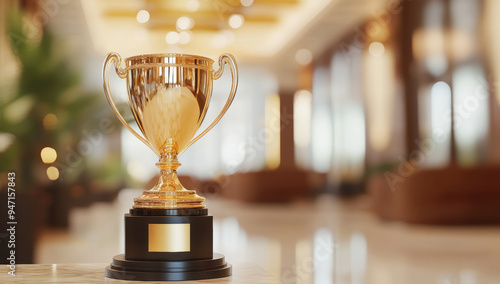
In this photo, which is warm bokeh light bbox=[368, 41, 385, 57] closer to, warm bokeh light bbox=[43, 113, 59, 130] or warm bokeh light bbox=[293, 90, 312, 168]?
warm bokeh light bbox=[293, 90, 312, 168]

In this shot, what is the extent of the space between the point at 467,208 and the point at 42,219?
3.45 metres

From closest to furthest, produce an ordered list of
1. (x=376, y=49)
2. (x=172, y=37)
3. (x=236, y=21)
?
1. (x=172, y=37)
2. (x=236, y=21)
3. (x=376, y=49)

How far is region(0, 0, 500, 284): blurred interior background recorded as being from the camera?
455 cm

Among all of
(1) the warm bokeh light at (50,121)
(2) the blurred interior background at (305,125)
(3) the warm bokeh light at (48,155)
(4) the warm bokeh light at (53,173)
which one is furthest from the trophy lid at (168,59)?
(4) the warm bokeh light at (53,173)

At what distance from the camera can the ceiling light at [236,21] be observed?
6.17 meters

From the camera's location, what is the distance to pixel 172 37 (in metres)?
5.88

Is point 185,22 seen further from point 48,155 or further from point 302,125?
point 48,155

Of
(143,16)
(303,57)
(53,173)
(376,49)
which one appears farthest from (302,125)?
(53,173)

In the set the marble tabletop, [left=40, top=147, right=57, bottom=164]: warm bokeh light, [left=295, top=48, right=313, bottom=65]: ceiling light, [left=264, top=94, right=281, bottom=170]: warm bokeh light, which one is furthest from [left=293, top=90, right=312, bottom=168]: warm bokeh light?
the marble tabletop

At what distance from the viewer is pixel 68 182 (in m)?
4.86

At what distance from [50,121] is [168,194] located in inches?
117

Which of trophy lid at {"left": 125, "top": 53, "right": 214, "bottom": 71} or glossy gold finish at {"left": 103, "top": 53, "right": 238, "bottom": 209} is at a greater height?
trophy lid at {"left": 125, "top": 53, "right": 214, "bottom": 71}

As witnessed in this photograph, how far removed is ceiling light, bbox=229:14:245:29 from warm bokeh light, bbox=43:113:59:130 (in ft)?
8.96

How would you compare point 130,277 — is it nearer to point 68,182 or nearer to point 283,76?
point 68,182
